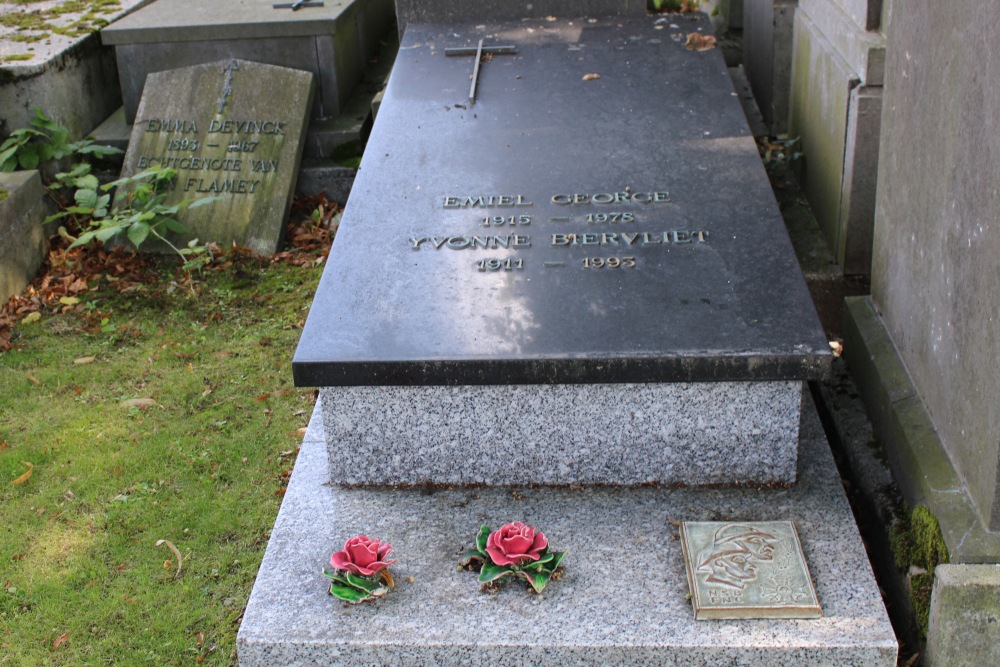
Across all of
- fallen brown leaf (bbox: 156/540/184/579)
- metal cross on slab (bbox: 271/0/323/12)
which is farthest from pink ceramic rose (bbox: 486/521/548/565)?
metal cross on slab (bbox: 271/0/323/12)

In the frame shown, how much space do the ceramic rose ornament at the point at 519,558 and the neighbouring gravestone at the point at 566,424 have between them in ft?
0.16

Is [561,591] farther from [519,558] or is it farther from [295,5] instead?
[295,5]

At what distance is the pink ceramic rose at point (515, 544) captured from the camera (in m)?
2.66

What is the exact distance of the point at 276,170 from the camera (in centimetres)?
550

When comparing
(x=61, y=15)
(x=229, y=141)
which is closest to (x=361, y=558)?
(x=229, y=141)

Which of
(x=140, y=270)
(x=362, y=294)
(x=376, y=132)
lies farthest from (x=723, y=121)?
(x=140, y=270)

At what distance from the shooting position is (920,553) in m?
2.69

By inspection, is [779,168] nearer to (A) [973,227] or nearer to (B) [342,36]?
(A) [973,227]

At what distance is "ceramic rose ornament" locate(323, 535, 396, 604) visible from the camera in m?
2.64

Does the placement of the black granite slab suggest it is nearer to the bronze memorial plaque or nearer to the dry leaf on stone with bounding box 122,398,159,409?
the bronze memorial plaque

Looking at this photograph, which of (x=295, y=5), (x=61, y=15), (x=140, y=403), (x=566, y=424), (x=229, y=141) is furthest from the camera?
(x=61, y=15)

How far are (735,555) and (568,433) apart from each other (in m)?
0.56

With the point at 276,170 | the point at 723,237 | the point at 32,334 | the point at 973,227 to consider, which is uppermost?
the point at 973,227

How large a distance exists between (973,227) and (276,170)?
3.76 m
